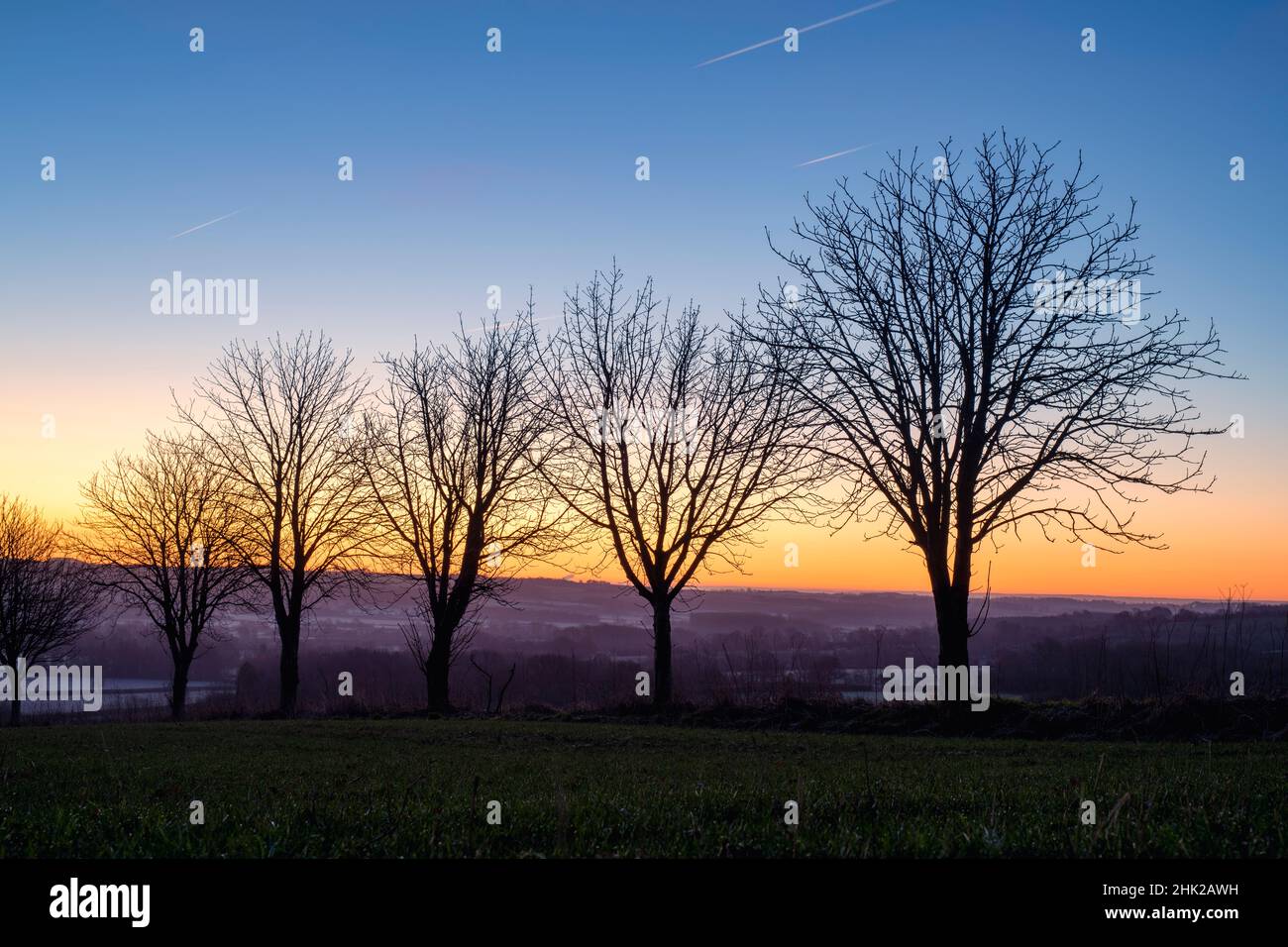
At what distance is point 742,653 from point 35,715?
4862 cm

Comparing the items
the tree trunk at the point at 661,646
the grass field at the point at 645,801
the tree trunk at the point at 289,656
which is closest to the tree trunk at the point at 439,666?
the tree trunk at the point at 289,656

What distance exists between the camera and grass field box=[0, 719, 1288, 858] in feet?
15.7

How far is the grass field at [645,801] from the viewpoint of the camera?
4781 mm

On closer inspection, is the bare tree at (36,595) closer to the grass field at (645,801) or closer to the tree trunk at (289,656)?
the tree trunk at (289,656)

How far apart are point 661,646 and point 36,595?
129 ft

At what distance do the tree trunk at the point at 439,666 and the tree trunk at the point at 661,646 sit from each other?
9.39m

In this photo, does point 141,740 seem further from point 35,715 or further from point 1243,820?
point 35,715

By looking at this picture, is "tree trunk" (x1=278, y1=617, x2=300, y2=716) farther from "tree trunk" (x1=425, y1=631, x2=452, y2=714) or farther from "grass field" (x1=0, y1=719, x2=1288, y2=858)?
"grass field" (x1=0, y1=719, x2=1288, y2=858)

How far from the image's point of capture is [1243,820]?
17.8ft

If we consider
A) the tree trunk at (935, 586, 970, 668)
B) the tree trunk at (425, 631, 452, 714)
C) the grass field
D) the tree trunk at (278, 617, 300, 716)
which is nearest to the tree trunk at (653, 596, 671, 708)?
the tree trunk at (425, 631, 452, 714)

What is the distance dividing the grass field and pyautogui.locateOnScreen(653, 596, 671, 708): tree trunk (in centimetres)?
1317

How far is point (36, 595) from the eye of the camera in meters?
49.0

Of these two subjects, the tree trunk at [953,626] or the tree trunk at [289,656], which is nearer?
the tree trunk at [953,626]

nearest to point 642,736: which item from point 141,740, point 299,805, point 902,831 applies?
point 141,740
